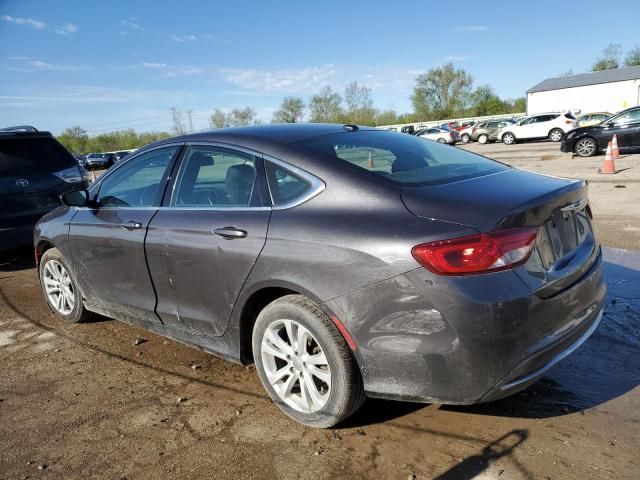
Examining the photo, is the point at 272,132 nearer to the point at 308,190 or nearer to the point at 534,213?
the point at 308,190

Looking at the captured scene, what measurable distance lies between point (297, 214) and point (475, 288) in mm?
996

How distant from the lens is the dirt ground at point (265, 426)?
248cm

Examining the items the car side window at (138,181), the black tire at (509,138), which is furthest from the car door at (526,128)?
the car side window at (138,181)

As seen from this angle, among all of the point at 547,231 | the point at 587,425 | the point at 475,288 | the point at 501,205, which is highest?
the point at 501,205

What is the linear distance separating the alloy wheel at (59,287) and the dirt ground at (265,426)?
2.32 feet

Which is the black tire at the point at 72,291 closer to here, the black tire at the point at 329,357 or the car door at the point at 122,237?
the car door at the point at 122,237

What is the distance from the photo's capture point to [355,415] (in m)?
2.93

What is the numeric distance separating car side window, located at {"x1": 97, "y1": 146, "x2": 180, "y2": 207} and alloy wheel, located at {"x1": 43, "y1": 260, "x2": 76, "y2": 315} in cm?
95

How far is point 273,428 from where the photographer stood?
286 centimetres

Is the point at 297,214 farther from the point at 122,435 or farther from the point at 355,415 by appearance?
the point at 122,435

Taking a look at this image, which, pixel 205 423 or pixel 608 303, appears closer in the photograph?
pixel 205 423

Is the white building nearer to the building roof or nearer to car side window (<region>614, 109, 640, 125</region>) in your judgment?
the building roof

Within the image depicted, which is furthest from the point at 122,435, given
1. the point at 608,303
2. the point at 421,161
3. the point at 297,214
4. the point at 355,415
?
the point at 608,303

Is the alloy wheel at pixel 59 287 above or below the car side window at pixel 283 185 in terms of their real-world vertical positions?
below
